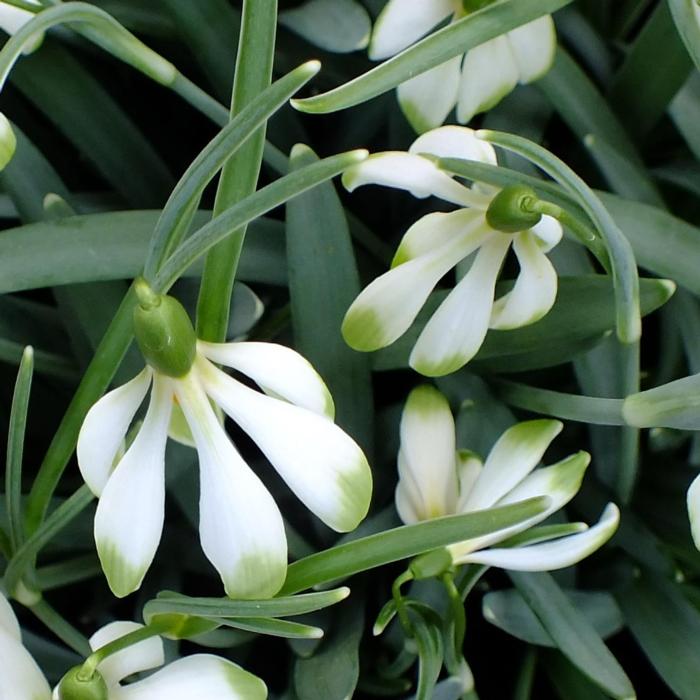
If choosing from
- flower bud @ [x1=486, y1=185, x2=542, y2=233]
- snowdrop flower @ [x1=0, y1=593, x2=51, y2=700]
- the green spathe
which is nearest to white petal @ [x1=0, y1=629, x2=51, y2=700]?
snowdrop flower @ [x1=0, y1=593, x2=51, y2=700]

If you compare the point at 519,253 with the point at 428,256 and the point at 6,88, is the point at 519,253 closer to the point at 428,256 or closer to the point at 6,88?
the point at 428,256

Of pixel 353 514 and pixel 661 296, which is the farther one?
pixel 661 296

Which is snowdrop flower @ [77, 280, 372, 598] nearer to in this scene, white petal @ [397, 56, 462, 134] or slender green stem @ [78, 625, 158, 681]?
slender green stem @ [78, 625, 158, 681]

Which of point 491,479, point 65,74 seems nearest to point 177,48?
point 65,74

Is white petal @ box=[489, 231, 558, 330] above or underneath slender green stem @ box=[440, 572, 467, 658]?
above

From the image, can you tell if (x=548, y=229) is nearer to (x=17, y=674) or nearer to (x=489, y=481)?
(x=489, y=481)

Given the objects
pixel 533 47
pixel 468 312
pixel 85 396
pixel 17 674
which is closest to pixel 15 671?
pixel 17 674

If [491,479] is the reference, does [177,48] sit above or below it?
above

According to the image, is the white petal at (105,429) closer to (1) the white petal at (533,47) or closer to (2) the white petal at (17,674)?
(2) the white petal at (17,674)

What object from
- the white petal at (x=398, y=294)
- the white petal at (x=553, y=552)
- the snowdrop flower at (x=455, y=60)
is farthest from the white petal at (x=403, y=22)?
the white petal at (x=553, y=552)
